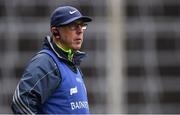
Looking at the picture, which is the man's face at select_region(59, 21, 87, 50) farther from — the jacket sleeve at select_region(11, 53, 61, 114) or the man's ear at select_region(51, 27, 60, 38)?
the jacket sleeve at select_region(11, 53, 61, 114)

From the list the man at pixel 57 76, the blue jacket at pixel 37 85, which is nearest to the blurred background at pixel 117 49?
the man at pixel 57 76

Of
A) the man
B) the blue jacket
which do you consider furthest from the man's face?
the blue jacket

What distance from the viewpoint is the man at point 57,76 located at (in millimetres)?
5031

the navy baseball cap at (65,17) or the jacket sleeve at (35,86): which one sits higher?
the navy baseball cap at (65,17)

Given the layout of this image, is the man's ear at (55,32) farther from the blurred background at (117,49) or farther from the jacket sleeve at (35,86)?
the blurred background at (117,49)

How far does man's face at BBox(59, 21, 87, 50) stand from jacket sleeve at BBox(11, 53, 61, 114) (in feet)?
0.70

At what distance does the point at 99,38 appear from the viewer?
13.5m

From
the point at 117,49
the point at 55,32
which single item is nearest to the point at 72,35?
the point at 55,32

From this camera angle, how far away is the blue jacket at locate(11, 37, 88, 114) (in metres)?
5.01

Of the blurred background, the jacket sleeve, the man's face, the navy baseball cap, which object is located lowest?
the blurred background

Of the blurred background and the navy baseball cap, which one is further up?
the navy baseball cap

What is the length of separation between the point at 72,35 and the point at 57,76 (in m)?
0.28

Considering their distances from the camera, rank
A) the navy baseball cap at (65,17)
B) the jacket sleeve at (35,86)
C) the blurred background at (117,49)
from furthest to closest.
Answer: the blurred background at (117,49)
the navy baseball cap at (65,17)
the jacket sleeve at (35,86)

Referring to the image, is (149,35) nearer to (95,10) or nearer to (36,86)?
(95,10)
